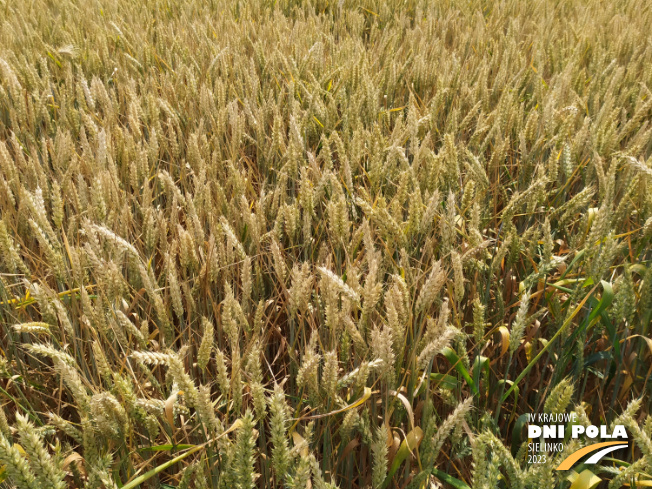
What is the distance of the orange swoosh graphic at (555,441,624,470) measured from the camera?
65 cm

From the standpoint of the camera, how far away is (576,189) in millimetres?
1411

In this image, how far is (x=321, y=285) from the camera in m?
0.83

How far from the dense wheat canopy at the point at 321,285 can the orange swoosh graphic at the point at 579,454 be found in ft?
0.04

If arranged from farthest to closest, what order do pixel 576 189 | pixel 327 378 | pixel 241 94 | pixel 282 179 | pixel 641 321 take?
1. pixel 241 94
2. pixel 576 189
3. pixel 282 179
4. pixel 641 321
5. pixel 327 378

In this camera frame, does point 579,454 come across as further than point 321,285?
No

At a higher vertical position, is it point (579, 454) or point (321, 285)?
point (321, 285)

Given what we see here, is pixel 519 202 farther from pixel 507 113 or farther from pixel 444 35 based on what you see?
pixel 444 35

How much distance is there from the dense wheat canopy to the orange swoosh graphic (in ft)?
0.04

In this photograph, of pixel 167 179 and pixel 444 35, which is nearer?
pixel 167 179

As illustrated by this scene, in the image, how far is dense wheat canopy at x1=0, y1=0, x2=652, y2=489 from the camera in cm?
70

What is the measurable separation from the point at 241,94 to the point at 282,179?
2.21ft

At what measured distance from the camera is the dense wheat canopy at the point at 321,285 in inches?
27.7

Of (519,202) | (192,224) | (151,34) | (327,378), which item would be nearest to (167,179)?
(192,224)

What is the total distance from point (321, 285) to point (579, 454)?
0.45 meters
